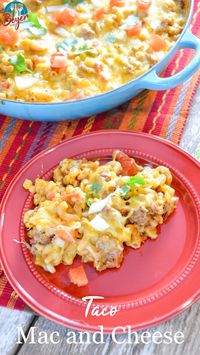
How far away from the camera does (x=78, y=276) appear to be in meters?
1.77

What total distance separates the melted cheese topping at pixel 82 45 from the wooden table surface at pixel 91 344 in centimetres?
90

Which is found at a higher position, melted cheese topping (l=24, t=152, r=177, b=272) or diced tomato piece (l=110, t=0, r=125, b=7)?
diced tomato piece (l=110, t=0, r=125, b=7)

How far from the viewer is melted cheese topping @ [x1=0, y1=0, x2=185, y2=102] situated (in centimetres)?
227

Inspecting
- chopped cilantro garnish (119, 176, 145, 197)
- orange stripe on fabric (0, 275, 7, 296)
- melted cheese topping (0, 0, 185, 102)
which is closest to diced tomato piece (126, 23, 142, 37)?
melted cheese topping (0, 0, 185, 102)

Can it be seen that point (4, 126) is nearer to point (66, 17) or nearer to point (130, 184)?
Result: point (66, 17)

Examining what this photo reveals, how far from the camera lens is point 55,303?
169 centimetres

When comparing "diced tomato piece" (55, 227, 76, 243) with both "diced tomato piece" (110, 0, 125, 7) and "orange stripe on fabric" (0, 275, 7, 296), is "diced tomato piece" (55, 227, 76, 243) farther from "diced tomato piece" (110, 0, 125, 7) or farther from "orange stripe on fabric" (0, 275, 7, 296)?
"diced tomato piece" (110, 0, 125, 7)

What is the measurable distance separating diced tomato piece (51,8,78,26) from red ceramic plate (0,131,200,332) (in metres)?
0.75

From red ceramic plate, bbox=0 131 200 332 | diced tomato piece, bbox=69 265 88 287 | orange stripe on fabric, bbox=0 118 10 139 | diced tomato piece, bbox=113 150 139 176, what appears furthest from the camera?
orange stripe on fabric, bbox=0 118 10 139

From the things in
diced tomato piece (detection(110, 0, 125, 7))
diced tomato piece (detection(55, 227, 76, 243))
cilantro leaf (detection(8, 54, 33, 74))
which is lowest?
diced tomato piece (detection(55, 227, 76, 243))

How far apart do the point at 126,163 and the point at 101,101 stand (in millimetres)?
267

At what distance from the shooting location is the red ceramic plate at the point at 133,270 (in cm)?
165

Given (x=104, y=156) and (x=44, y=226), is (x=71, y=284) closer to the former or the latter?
(x=44, y=226)

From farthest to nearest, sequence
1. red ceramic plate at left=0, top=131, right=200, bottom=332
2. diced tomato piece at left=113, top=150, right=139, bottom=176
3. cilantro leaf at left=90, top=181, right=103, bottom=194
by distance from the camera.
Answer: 1. diced tomato piece at left=113, top=150, right=139, bottom=176
2. cilantro leaf at left=90, top=181, right=103, bottom=194
3. red ceramic plate at left=0, top=131, right=200, bottom=332
